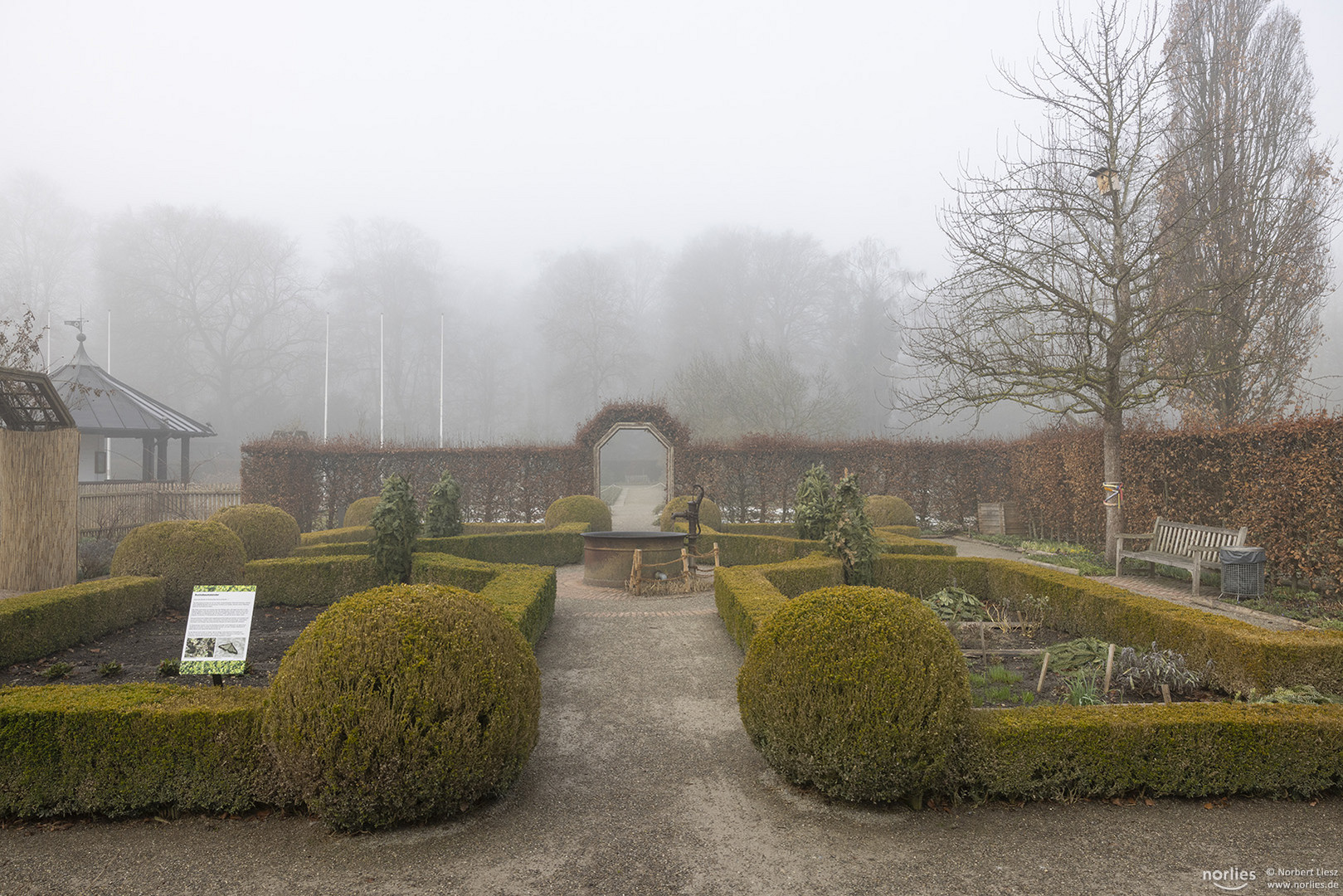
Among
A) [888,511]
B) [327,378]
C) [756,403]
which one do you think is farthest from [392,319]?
[888,511]

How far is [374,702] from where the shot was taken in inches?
140

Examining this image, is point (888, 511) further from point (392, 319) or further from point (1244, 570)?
point (392, 319)

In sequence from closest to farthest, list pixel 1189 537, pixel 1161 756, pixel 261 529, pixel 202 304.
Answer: pixel 1161 756 → pixel 1189 537 → pixel 261 529 → pixel 202 304

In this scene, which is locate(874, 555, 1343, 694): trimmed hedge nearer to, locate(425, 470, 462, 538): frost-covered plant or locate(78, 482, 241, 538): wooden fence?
locate(425, 470, 462, 538): frost-covered plant

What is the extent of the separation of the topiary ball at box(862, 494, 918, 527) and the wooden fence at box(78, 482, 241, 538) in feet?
47.1

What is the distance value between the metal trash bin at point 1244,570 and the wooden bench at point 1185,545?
0.31 metres

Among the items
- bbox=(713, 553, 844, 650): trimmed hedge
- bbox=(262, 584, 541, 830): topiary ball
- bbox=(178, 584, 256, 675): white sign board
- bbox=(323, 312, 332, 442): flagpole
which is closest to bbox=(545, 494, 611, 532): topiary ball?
bbox=(713, 553, 844, 650): trimmed hedge

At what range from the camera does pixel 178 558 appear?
8688 millimetres

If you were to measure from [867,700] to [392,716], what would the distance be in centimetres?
249

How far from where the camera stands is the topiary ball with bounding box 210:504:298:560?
424 inches

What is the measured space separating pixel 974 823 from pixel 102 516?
57.4ft

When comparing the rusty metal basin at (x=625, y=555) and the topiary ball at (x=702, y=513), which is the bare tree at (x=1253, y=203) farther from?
the rusty metal basin at (x=625, y=555)

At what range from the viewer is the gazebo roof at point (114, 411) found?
19.4 m

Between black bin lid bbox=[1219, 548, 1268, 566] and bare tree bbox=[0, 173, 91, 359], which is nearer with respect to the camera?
black bin lid bbox=[1219, 548, 1268, 566]
